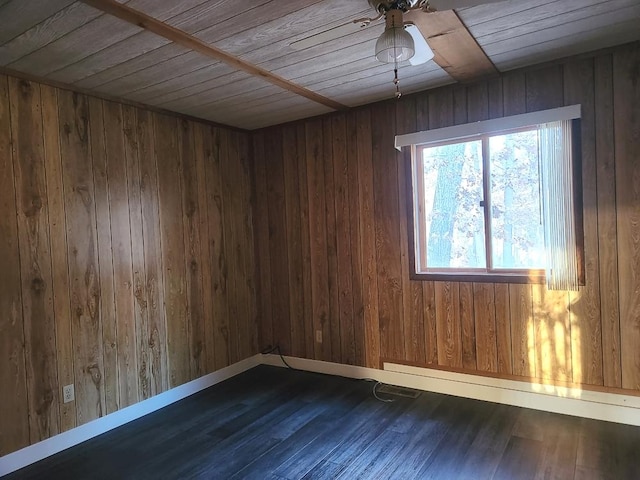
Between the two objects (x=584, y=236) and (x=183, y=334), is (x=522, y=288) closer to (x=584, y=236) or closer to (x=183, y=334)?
(x=584, y=236)

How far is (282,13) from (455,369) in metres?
2.65

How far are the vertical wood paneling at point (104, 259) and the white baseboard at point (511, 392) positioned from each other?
1.75m

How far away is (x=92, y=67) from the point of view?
2352 millimetres

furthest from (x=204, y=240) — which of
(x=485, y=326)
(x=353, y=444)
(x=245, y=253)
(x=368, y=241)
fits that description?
(x=485, y=326)

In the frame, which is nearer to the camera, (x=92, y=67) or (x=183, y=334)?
(x=92, y=67)

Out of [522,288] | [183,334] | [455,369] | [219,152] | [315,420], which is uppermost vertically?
[219,152]

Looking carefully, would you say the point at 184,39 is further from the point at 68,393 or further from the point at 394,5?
the point at 68,393

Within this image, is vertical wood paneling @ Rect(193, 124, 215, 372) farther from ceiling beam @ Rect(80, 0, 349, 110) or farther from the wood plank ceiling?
ceiling beam @ Rect(80, 0, 349, 110)

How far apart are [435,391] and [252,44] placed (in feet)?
8.97

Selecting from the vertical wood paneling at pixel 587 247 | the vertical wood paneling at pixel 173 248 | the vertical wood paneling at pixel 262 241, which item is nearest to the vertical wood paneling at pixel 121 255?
the vertical wood paneling at pixel 173 248

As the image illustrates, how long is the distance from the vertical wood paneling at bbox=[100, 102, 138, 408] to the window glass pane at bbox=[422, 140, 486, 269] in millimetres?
2277

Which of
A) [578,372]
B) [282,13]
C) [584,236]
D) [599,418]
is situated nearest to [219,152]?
[282,13]

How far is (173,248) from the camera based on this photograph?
3318 millimetres

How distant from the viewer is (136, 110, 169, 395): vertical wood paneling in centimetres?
311
